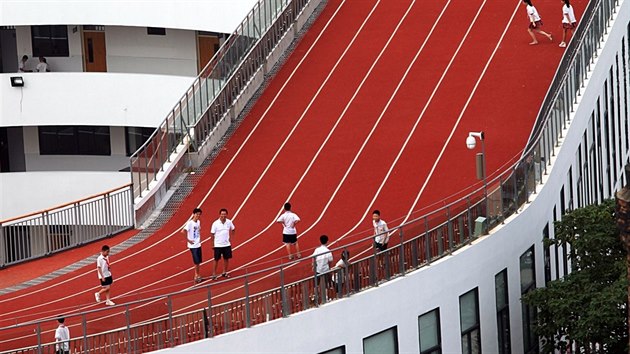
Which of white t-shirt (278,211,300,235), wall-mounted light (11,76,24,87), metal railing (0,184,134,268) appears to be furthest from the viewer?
wall-mounted light (11,76,24,87)

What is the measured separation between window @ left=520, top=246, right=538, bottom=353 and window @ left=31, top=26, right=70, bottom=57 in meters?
21.2

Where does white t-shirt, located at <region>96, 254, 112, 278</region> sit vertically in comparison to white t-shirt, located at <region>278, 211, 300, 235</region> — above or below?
below

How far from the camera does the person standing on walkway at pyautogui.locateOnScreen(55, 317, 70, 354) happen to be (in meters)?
33.0

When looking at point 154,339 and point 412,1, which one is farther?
point 412,1

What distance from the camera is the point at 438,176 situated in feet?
141

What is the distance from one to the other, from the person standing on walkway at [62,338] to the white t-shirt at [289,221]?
6717mm

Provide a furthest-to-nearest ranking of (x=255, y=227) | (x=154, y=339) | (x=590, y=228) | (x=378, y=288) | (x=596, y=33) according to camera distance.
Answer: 1. (x=596, y=33)
2. (x=255, y=227)
3. (x=590, y=228)
4. (x=378, y=288)
5. (x=154, y=339)

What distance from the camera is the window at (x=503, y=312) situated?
1575 inches

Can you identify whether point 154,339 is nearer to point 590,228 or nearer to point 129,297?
point 129,297

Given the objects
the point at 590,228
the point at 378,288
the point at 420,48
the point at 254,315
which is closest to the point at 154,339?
the point at 254,315

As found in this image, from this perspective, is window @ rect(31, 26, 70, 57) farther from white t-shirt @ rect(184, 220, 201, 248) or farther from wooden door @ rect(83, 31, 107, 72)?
white t-shirt @ rect(184, 220, 201, 248)

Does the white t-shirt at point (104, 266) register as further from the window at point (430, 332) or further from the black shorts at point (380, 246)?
the window at point (430, 332)

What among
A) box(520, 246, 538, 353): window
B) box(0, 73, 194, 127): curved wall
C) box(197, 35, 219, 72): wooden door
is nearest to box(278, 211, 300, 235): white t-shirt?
box(520, 246, 538, 353): window

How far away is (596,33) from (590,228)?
10.0m
